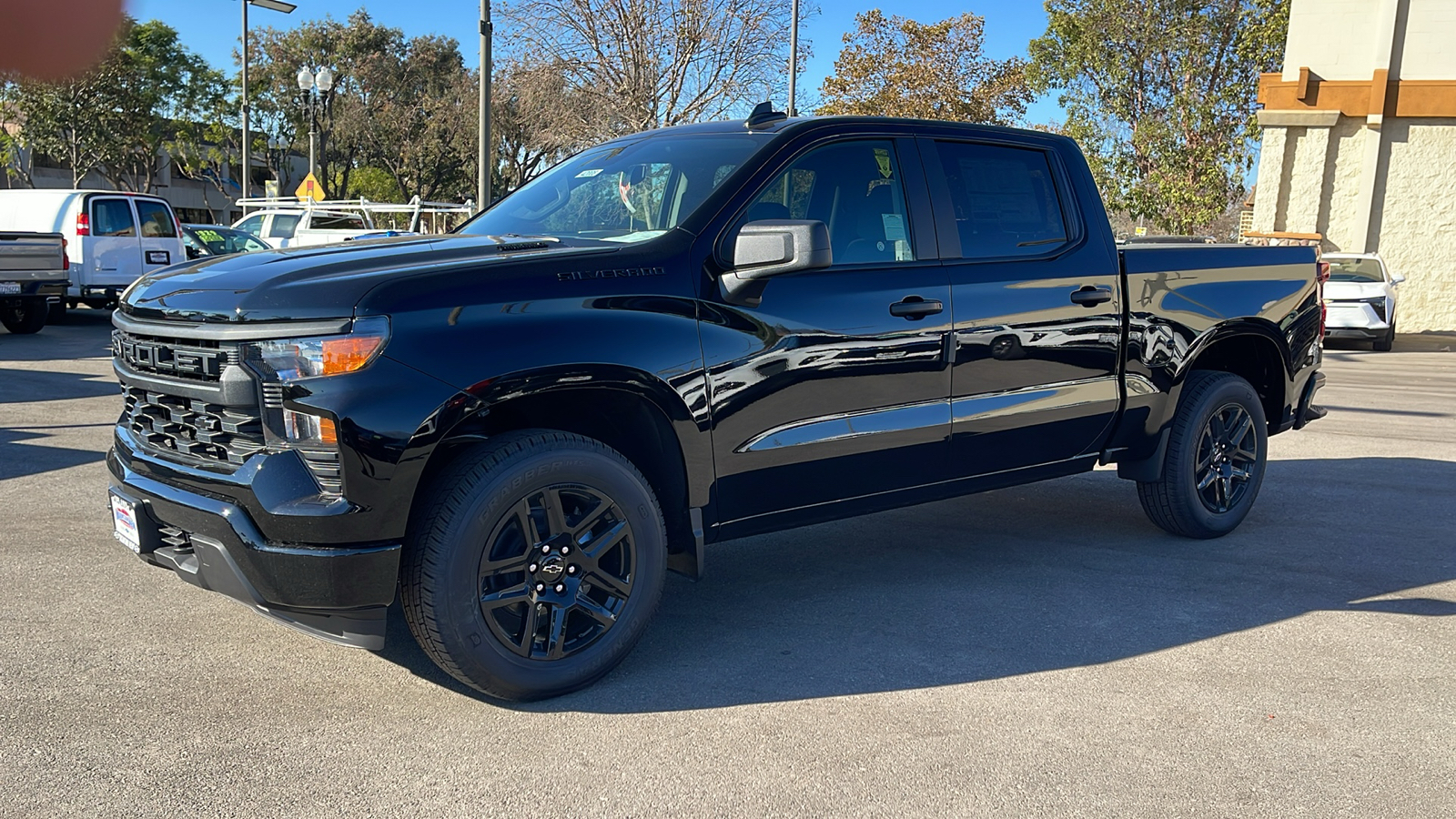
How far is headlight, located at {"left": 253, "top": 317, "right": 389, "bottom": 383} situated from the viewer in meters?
3.39

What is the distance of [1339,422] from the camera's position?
1065 centimetres

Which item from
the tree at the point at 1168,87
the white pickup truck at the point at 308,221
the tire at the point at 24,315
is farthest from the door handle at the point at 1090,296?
the tree at the point at 1168,87

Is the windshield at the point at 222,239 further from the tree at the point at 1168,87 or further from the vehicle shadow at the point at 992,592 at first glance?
the tree at the point at 1168,87

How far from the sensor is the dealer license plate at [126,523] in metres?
3.80

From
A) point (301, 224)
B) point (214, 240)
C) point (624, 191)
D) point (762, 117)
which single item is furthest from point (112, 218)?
point (762, 117)

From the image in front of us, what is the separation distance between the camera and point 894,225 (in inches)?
185

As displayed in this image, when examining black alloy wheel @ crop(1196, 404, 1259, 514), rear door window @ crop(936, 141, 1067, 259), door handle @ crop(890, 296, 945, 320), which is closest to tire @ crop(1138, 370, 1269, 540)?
black alloy wheel @ crop(1196, 404, 1259, 514)

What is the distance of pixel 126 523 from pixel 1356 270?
20.3m

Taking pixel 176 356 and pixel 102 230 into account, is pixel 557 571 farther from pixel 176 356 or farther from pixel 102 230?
pixel 102 230

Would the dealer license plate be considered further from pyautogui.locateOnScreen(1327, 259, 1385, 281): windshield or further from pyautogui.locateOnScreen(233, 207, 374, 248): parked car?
pyautogui.locateOnScreen(1327, 259, 1385, 281): windshield

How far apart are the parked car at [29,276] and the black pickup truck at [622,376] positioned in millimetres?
13237

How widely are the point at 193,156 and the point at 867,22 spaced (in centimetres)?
3336

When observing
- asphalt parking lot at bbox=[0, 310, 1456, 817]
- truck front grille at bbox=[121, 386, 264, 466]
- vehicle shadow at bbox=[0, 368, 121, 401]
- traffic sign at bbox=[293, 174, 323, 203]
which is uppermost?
traffic sign at bbox=[293, 174, 323, 203]

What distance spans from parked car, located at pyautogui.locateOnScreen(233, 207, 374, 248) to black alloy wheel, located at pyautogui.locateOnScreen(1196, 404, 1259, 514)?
62.8 ft
